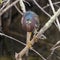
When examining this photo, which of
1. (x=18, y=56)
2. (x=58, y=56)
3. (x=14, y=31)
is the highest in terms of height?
(x=18, y=56)

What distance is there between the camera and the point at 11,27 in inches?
158

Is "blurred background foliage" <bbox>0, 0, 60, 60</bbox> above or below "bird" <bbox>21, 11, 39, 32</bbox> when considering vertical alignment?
below

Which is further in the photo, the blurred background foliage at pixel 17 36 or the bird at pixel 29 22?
the blurred background foliage at pixel 17 36

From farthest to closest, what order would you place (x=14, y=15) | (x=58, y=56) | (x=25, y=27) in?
(x=14, y=15), (x=58, y=56), (x=25, y=27)

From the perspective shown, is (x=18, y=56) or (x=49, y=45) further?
(x=49, y=45)

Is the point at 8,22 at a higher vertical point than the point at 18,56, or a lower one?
lower

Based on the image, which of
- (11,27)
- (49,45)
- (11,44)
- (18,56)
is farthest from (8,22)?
(18,56)

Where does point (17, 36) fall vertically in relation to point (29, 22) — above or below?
below

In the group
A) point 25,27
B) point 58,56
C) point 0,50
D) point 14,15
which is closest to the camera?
point 25,27

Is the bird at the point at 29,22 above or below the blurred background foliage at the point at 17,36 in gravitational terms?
above

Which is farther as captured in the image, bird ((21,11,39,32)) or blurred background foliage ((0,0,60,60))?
blurred background foliage ((0,0,60,60))

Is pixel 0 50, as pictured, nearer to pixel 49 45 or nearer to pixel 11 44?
pixel 11 44

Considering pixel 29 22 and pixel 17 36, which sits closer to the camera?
pixel 29 22

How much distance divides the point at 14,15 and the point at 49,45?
778 millimetres
